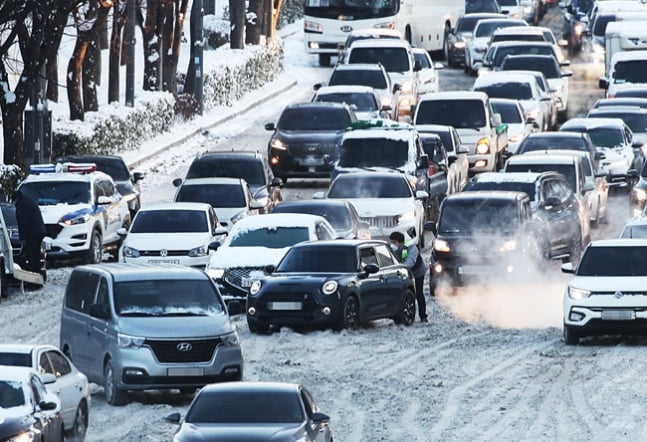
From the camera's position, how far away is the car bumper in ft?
73.2

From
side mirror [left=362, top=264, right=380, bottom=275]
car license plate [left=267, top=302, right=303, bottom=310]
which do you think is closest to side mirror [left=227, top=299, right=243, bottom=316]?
car license plate [left=267, top=302, right=303, bottom=310]

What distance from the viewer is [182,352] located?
73.8 ft

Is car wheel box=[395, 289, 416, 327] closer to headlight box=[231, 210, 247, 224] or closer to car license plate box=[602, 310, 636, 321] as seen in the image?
car license plate box=[602, 310, 636, 321]

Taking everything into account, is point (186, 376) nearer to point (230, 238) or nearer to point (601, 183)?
point (230, 238)

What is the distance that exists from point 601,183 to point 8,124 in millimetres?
12497

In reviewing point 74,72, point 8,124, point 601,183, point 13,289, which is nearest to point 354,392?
point 13,289

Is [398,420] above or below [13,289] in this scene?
above

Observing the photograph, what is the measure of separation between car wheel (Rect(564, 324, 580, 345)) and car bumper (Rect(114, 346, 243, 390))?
211 inches

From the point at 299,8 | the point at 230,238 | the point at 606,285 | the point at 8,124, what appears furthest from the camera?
the point at 299,8

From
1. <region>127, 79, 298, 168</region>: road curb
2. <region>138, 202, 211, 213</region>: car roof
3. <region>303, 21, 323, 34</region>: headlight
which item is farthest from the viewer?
<region>303, 21, 323, 34</region>: headlight

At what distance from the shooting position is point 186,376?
22.4m

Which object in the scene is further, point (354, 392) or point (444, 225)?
point (444, 225)

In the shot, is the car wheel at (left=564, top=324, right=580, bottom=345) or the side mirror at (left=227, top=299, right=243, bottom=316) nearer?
the car wheel at (left=564, top=324, right=580, bottom=345)

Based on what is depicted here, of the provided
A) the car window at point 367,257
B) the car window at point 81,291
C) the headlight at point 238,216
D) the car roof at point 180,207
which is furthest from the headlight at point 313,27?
the car window at point 81,291
